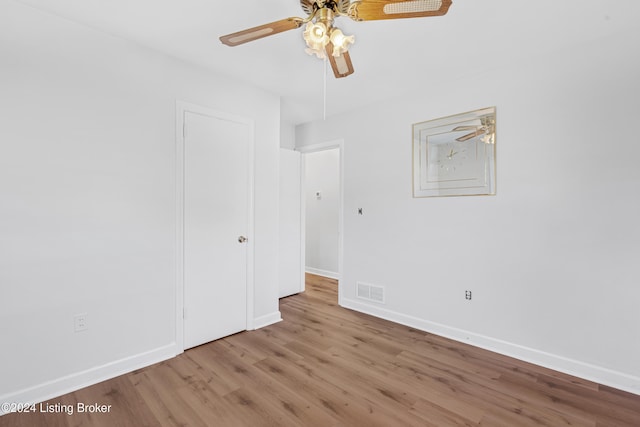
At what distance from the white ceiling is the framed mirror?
44 cm

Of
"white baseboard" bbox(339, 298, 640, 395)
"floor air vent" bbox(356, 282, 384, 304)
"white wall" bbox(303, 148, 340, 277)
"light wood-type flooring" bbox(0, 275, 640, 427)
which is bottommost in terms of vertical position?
"light wood-type flooring" bbox(0, 275, 640, 427)

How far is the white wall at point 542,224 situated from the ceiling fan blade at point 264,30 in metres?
2.00

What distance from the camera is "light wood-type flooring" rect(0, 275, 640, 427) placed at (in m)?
1.82

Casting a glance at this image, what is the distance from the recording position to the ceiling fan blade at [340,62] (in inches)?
67.9

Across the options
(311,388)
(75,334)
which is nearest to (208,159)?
(75,334)

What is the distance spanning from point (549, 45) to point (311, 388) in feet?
10.3

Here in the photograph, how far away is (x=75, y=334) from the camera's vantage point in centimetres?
209

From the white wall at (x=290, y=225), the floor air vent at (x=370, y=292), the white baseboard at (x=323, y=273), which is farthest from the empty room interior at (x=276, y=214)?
the white baseboard at (x=323, y=273)

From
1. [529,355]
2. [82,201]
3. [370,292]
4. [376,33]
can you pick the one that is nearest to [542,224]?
[529,355]

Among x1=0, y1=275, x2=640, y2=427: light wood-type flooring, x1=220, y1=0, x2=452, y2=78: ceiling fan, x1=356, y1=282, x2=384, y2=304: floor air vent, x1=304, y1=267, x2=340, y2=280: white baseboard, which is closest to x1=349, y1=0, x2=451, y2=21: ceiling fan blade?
x1=220, y1=0, x2=452, y2=78: ceiling fan

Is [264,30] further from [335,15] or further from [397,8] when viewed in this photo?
[397,8]

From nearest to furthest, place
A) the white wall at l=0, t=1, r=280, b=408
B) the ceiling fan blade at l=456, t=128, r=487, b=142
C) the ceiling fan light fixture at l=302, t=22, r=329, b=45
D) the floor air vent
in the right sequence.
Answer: the ceiling fan light fixture at l=302, t=22, r=329, b=45 < the white wall at l=0, t=1, r=280, b=408 < the ceiling fan blade at l=456, t=128, r=487, b=142 < the floor air vent

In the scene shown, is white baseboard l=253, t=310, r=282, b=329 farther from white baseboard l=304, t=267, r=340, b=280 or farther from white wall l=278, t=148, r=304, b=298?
white baseboard l=304, t=267, r=340, b=280

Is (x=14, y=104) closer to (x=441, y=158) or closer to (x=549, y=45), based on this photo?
(x=441, y=158)
